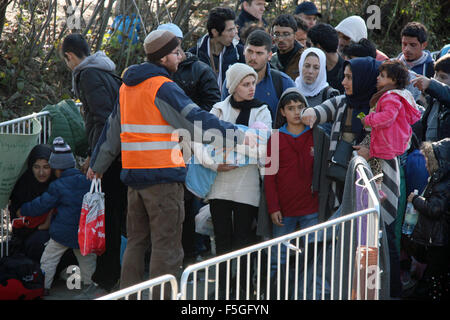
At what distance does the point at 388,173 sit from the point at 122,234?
241 cm

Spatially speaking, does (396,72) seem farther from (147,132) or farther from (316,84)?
(147,132)

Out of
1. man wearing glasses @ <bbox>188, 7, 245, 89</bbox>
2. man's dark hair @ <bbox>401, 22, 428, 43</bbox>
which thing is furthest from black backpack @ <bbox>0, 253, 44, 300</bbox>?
man's dark hair @ <bbox>401, 22, 428, 43</bbox>

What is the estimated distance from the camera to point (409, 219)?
5.79m

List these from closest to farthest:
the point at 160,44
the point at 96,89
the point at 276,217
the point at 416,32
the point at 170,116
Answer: the point at 170,116 → the point at 160,44 → the point at 276,217 → the point at 96,89 → the point at 416,32

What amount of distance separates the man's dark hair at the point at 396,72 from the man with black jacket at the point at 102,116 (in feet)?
7.22

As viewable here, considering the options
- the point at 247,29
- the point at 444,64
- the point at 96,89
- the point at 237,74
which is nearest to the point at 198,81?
the point at 237,74

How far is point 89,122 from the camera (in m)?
5.90

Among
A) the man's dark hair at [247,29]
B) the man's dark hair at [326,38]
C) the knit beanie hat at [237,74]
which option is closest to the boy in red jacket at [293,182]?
the knit beanie hat at [237,74]

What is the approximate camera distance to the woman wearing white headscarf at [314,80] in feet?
20.2

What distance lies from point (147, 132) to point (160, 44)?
627mm

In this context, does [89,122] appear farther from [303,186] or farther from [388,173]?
[388,173]

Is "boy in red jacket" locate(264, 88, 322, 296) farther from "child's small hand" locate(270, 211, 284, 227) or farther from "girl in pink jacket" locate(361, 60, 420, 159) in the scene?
"girl in pink jacket" locate(361, 60, 420, 159)

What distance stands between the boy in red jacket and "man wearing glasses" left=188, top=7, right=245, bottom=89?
1.65 meters
